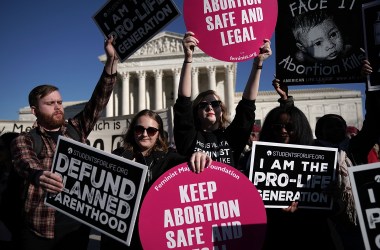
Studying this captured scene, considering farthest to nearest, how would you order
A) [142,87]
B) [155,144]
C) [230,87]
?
[142,87] < [230,87] < [155,144]

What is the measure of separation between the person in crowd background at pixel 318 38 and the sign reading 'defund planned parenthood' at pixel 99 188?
2.09 meters

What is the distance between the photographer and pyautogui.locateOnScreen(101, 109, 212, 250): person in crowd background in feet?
7.86

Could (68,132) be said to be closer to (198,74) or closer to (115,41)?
(115,41)

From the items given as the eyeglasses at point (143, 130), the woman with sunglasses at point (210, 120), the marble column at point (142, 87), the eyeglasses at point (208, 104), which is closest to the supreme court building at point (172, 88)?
the marble column at point (142, 87)

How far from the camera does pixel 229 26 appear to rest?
2936 mm

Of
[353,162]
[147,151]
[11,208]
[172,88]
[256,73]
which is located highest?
[172,88]

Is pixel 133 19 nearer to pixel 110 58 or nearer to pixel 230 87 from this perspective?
pixel 110 58

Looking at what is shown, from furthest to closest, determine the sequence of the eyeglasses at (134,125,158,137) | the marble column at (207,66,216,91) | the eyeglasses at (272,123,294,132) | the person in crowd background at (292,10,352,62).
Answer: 1. the marble column at (207,66,216,91)
2. the person in crowd background at (292,10,352,62)
3. the eyeglasses at (272,123,294,132)
4. the eyeglasses at (134,125,158,137)

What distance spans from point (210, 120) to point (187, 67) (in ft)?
1.55

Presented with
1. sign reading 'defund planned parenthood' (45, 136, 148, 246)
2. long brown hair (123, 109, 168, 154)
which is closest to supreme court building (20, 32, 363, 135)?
long brown hair (123, 109, 168, 154)

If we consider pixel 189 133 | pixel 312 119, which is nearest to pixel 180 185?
pixel 189 133

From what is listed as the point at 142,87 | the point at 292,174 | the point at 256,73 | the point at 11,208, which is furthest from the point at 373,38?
the point at 142,87

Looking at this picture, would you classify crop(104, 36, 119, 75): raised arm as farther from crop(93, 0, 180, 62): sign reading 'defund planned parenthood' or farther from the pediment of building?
the pediment of building

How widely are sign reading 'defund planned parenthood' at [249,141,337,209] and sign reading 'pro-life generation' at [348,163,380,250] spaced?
0.41m
